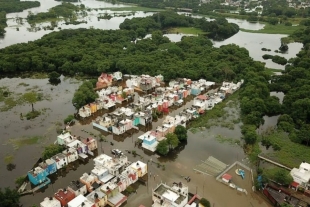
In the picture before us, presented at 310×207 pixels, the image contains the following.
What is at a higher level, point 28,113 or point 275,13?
point 275,13

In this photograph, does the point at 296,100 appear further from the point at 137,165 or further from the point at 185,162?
the point at 137,165

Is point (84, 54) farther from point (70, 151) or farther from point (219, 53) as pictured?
point (70, 151)

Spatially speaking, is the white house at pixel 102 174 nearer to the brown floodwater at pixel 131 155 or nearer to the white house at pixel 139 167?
the white house at pixel 139 167

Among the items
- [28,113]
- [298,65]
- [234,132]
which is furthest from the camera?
[298,65]

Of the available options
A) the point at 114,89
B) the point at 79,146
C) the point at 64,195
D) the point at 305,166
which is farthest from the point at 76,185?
the point at 114,89

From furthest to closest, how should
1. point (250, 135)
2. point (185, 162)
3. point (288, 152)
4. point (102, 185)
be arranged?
point (250, 135), point (288, 152), point (185, 162), point (102, 185)

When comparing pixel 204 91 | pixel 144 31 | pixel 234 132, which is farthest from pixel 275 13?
pixel 234 132

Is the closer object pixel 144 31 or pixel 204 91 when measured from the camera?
pixel 204 91

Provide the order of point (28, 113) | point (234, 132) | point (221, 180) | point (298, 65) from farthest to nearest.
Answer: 1. point (298, 65)
2. point (28, 113)
3. point (234, 132)
4. point (221, 180)
